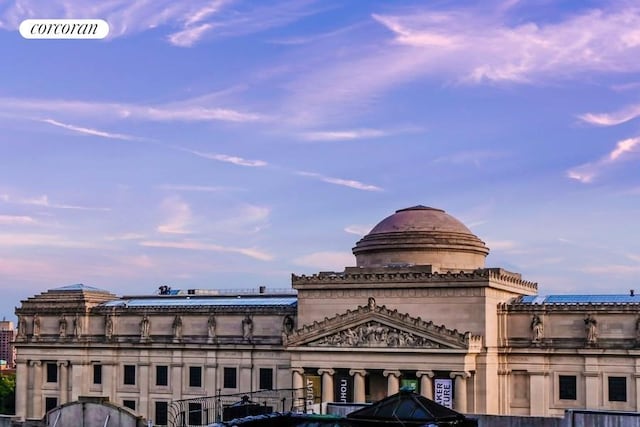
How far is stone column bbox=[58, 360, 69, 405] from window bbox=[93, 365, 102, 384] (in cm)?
313

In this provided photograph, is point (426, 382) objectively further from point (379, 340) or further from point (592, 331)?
point (592, 331)

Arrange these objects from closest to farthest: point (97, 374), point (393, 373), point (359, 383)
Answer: point (393, 373), point (359, 383), point (97, 374)

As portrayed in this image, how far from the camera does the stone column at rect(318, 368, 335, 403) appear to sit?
266 feet

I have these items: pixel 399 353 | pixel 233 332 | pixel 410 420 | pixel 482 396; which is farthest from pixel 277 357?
pixel 410 420

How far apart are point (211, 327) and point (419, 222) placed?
74.6 ft

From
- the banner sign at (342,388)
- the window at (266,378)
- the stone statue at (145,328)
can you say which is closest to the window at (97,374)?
the stone statue at (145,328)

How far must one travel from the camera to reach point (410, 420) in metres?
23.0

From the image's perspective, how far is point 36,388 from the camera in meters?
98.7

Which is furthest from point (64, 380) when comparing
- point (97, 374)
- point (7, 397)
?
point (7, 397)

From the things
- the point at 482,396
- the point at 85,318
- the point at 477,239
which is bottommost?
the point at 482,396

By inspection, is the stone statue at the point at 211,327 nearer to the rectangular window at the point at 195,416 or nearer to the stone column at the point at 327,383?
the rectangular window at the point at 195,416

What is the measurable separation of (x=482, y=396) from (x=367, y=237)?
68.4ft

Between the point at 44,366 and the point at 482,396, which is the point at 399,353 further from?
the point at 44,366

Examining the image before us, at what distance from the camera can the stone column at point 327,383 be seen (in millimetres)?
81062
